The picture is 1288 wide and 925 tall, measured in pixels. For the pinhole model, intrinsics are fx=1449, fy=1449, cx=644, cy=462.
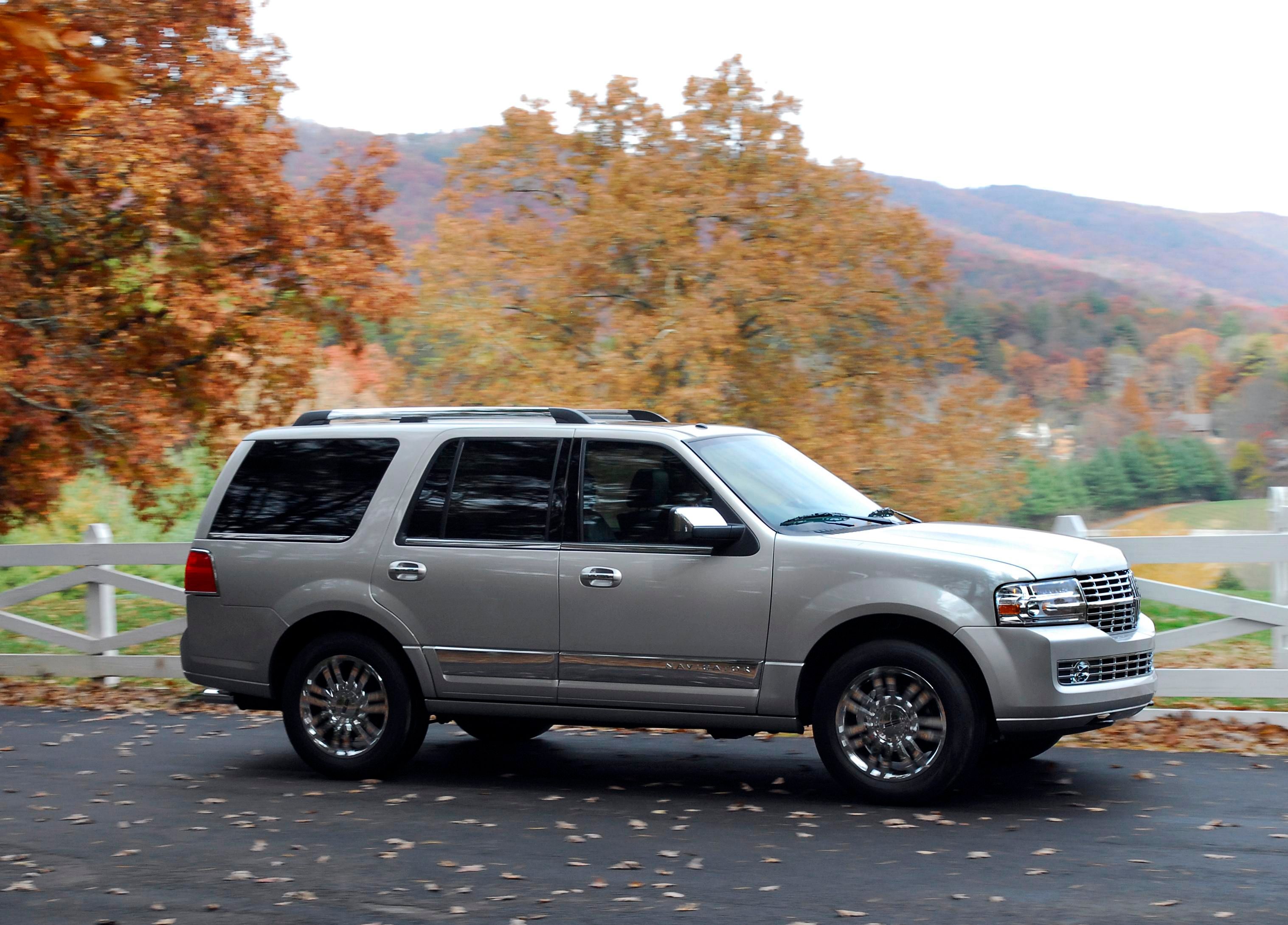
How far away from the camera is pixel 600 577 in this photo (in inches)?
309

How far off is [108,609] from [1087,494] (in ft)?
52.5

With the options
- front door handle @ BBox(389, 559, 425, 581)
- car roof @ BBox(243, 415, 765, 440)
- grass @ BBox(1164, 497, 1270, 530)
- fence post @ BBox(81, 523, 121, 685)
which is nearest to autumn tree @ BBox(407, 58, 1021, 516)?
fence post @ BBox(81, 523, 121, 685)

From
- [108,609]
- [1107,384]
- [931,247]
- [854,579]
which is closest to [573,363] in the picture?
[931,247]

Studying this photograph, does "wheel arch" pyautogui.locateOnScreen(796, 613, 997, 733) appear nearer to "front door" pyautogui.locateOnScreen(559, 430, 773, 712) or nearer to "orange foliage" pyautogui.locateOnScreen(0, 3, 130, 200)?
"front door" pyautogui.locateOnScreen(559, 430, 773, 712)

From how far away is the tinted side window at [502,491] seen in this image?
8.17m

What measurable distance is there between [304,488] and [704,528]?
2695 mm

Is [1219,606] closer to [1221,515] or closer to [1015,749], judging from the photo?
[1015,749]

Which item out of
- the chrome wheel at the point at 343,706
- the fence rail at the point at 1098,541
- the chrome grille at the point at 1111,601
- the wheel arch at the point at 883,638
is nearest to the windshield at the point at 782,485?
the wheel arch at the point at 883,638

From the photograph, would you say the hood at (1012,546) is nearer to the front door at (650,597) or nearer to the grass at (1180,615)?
the front door at (650,597)

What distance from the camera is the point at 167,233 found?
49.6 ft

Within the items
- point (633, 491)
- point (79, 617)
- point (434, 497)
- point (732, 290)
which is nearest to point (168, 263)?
point (79, 617)

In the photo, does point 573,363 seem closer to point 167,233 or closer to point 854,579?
point 167,233

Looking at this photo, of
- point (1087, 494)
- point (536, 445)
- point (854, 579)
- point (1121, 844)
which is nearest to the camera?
point (1121, 844)

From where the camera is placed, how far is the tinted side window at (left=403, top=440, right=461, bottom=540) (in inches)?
330
